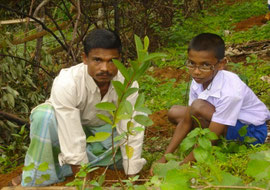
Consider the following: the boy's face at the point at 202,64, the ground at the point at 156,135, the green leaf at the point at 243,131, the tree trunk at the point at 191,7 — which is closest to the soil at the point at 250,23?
the tree trunk at the point at 191,7

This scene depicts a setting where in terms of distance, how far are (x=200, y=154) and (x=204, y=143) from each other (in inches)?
2.7

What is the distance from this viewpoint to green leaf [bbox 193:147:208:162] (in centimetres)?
239

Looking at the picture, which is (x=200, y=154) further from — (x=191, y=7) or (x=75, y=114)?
(x=191, y=7)

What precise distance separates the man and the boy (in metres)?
0.40

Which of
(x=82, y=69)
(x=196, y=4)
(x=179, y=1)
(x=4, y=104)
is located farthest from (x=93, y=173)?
(x=196, y=4)

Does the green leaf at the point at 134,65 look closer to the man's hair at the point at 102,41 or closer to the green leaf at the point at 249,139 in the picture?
the man's hair at the point at 102,41

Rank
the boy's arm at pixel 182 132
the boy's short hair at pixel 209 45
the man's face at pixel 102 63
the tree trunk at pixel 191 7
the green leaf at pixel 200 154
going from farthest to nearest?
the tree trunk at pixel 191 7
the boy's arm at pixel 182 132
the boy's short hair at pixel 209 45
the man's face at pixel 102 63
the green leaf at pixel 200 154

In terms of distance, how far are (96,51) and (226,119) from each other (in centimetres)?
95

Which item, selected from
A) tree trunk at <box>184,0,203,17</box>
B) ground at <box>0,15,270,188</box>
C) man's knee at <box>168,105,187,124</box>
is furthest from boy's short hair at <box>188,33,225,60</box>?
tree trunk at <box>184,0,203,17</box>

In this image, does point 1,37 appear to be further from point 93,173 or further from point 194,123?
point 194,123

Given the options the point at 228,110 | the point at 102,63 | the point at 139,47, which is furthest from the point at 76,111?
the point at 139,47

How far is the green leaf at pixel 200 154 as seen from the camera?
7.84 ft

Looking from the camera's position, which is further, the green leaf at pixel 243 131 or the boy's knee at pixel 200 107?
the boy's knee at pixel 200 107

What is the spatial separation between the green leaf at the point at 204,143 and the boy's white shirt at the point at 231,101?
441 millimetres
